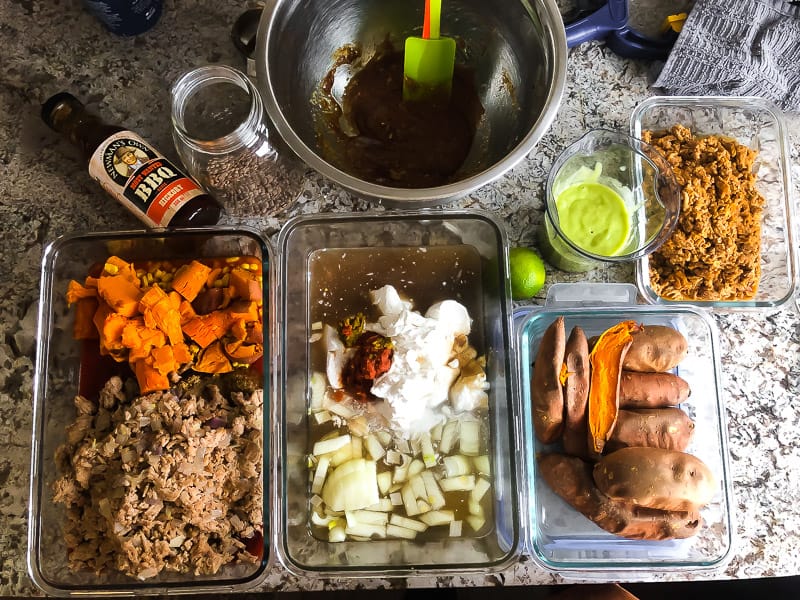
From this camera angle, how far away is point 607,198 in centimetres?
113

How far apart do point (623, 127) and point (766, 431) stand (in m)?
0.62

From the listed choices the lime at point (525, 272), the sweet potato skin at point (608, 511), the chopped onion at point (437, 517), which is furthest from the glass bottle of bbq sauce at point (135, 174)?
the sweet potato skin at point (608, 511)

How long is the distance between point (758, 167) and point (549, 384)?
0.62 meters

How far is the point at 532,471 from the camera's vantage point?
3.41ft

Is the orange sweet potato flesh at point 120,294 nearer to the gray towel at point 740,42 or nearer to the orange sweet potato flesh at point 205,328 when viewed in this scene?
the orange sweet potato flesh at point 205,328

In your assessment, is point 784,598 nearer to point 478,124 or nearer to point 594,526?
point 594,526

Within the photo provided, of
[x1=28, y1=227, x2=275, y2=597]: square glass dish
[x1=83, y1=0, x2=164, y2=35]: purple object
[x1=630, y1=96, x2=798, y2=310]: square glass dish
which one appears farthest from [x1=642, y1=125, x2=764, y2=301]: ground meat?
[x1=83, y1=0, x2=164, y2=35]: purple object

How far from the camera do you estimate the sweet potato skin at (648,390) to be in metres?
1.03

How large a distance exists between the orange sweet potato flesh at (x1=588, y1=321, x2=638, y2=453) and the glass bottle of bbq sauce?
2.33 feet

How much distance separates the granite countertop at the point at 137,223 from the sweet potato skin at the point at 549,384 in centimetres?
15

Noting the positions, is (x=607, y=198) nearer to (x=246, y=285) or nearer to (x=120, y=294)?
(x=246, y=285)

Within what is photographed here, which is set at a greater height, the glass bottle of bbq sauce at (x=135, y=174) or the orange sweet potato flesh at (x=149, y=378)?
the glass bottle of bbq sauce at (x=135, y=174)

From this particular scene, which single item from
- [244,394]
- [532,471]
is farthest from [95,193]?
[532,471]

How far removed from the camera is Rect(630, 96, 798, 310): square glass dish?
1113 millimetres
